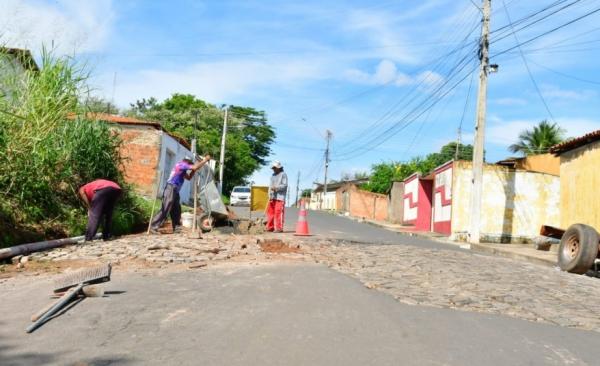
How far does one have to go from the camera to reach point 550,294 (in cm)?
707

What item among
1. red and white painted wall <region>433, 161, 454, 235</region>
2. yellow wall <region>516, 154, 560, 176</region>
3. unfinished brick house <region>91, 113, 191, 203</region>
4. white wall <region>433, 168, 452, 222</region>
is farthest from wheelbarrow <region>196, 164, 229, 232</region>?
yellow wall <region>516, 154, 560, 176</region>

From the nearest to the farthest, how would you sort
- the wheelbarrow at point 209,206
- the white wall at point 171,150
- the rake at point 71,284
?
1. the rake at point 71,284
2. the wheelbarrow at point 209,206
3. the white wall at point 171,150

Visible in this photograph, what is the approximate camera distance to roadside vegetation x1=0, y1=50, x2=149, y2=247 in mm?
8750

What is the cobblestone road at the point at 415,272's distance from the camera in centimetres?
588

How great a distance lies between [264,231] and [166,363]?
30.7ft

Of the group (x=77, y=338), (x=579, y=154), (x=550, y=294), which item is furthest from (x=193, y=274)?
(x=579, y=154)

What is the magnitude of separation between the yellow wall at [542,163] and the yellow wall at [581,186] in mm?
7109

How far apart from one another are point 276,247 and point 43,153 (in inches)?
161

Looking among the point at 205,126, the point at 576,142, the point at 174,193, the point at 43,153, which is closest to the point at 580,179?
the point at 576,142

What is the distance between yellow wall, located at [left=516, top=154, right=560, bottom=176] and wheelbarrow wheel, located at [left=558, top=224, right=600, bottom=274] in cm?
1362

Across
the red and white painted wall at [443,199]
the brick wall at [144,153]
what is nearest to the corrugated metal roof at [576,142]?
the red and white painted wall at [443,199]

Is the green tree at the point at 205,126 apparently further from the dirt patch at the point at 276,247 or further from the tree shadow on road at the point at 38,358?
the tree shadow on road at the point at 38,358

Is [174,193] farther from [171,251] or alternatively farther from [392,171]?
[392,171]

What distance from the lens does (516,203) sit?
21734 millimetres
